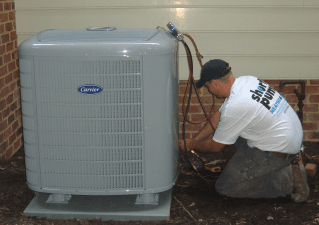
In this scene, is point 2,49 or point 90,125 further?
point 2,49

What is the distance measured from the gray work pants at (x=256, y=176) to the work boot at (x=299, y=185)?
0.15 ft

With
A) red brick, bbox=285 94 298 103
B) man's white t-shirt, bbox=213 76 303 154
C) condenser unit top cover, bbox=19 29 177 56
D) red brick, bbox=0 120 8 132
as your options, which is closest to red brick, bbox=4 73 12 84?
red brick, bbox=0 120 8 132

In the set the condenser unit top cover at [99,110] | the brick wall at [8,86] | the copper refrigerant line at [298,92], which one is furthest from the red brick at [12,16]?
the copper refrigerant line at [298,92]

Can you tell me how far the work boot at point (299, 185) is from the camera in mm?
2971

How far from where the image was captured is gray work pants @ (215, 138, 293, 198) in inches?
117

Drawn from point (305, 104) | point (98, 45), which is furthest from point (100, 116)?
point (305, 104)

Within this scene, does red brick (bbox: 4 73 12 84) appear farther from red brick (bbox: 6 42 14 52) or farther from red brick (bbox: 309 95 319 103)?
red brick (bbox: 309 95 319 103)

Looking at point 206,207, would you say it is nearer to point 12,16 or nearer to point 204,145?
point 204,145

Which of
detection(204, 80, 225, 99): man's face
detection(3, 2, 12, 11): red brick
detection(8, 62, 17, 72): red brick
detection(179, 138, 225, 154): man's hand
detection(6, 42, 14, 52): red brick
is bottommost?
detection(179, 138, 225, 154): man's hand

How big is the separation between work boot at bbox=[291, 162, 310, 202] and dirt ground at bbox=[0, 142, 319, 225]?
5cm

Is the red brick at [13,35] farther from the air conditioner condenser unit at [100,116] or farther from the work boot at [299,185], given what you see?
the work boot at [299,185]

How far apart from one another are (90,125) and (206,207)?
1.05m

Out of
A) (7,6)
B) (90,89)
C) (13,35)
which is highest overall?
(7,6)

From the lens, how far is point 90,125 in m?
2.56
